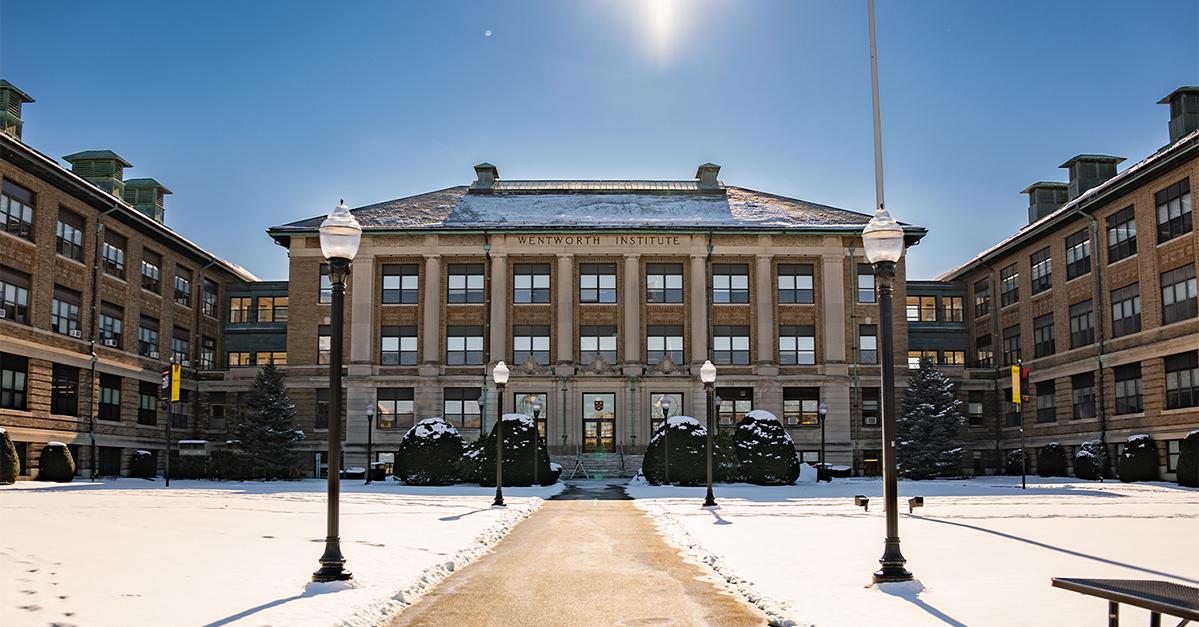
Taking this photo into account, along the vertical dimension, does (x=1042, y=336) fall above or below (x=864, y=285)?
below

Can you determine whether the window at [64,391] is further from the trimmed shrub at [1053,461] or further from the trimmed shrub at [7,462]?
the trimmed shrub at [1053,461]

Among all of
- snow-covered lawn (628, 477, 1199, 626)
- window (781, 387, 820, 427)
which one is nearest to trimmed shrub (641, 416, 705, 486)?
snow-covered lawn (628, 477, 1199, 626)

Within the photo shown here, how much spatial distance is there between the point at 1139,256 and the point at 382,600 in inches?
1776

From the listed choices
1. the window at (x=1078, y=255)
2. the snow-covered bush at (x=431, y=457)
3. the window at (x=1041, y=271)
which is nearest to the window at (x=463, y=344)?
the snow-covered bush at (x=431, y=457)

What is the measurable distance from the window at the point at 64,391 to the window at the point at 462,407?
64.2 ft

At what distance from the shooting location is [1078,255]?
53.0m

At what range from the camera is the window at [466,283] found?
198 feet

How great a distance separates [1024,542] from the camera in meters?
16.2

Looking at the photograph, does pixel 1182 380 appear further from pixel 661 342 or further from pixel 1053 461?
pixel 661 342

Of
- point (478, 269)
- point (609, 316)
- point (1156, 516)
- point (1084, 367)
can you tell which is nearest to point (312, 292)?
point (478, 269)

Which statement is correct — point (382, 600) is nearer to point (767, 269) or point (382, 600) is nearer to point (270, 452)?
point (270, 452)

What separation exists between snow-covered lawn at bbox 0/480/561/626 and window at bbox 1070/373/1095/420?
38.1 m

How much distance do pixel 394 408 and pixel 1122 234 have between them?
131 feet

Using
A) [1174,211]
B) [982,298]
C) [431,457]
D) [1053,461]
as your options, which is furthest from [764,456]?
[982,298]
